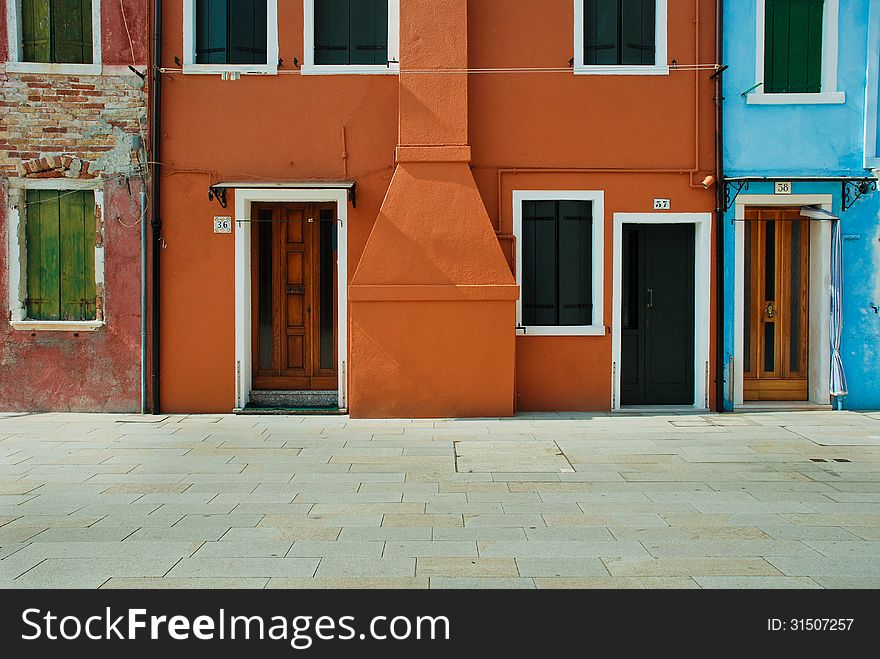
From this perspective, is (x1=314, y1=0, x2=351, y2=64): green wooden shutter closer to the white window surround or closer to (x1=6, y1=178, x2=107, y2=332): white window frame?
(x1=6, y1=178, x2=107, y2=332): white window frame

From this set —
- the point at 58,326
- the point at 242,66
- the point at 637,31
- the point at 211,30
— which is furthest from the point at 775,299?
the point at 58,326

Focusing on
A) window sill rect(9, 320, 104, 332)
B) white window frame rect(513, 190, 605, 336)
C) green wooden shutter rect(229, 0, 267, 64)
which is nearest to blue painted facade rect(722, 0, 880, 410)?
white window frame rect(513, 190, 605, 336)

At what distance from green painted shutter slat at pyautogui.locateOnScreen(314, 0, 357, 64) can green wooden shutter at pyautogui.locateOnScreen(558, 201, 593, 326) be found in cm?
355

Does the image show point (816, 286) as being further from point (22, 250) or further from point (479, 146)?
point (22, 250)

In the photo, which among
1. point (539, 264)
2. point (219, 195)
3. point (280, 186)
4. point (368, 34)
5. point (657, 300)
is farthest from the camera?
point (657, 300)

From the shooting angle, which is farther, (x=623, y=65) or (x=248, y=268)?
(x=248, y=268)

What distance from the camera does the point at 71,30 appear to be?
421 inches

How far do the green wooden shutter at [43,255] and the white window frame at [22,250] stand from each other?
100 mm

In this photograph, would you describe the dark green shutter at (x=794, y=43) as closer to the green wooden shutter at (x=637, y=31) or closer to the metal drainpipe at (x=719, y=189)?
the metal drainpipe at (x=719, y=189)

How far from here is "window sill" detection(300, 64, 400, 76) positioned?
1057 cm

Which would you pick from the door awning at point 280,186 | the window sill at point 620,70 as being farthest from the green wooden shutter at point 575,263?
the door awning at point 280,186

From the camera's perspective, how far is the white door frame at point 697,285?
421 inches

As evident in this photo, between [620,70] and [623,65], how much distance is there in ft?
0.51

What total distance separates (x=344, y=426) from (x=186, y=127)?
447cm
